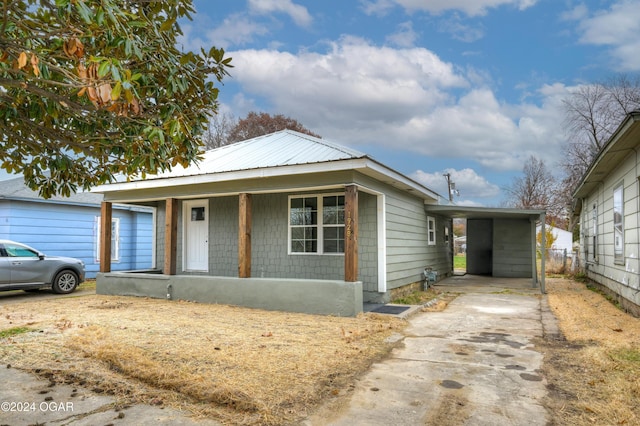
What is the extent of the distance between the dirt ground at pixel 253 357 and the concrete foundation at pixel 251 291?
Result: 13.0 inches

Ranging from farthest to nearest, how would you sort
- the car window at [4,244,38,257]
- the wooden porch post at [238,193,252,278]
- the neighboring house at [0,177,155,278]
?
the neighboring house at [0,177,155,278]
the car window at [4,244,38,257]
the wooden porch post at [238,193,252,278]

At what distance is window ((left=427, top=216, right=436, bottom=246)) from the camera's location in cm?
1327

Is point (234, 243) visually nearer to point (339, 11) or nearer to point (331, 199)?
point (331, 199)

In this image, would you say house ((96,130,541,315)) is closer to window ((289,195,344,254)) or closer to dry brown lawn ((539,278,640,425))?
window ((289,195,344,254))

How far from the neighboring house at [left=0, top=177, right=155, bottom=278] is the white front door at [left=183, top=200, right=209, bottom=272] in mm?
1747

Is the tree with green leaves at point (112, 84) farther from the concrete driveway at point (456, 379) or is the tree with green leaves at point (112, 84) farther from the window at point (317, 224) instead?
the window at point (317, 224)

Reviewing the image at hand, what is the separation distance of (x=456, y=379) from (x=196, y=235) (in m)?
8.65

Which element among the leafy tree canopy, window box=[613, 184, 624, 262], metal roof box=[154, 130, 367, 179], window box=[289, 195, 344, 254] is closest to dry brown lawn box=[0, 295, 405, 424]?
window box=[289, 195, 344, 254]

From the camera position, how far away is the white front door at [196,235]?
1119 cm

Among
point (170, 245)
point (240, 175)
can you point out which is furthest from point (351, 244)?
point (170, 245)

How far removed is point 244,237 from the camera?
8.64 metres

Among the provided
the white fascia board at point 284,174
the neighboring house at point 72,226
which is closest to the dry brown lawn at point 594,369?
the white fascia board at point 284,174

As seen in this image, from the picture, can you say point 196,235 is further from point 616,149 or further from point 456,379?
point 616,149

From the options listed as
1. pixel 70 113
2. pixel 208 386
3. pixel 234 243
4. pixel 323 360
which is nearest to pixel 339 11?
pixel 234 243
